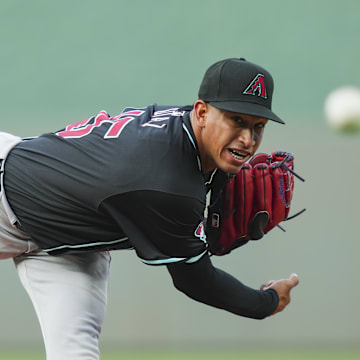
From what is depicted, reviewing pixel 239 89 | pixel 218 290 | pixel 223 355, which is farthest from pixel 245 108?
pixel 223 355

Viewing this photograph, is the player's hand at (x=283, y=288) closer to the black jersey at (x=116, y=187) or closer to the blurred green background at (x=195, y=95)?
the black jersey at (x=116, y=187)

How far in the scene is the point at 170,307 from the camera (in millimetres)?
6160

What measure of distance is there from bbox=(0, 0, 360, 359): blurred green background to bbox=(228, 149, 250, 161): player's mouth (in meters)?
3.72

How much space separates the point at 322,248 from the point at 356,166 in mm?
770

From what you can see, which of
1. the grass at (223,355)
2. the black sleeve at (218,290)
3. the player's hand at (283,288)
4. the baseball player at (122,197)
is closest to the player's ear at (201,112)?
the baseball player at (122,197)

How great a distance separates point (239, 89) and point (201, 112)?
16 centimetres

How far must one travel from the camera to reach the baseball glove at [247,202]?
296 cm

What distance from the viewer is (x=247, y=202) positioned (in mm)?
2973

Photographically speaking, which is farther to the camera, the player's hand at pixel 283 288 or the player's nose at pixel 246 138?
the player's hand at pixel 283 288

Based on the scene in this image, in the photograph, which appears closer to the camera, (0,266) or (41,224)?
(41,224)

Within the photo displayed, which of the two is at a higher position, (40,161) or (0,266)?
(40,161)

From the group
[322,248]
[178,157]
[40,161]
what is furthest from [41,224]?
[322,248]

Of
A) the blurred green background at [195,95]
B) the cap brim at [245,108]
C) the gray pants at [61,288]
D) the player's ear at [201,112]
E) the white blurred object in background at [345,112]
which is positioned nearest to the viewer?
the cap brim at [245,108]

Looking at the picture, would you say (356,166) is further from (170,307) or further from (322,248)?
(170,307)
